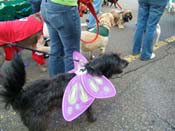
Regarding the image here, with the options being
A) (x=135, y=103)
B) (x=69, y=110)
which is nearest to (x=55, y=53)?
(x=69, y=110)

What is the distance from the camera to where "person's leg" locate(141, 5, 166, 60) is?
399cm

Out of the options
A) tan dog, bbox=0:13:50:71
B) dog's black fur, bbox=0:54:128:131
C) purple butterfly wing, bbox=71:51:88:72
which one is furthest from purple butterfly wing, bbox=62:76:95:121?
tan dog, bbox=0:13:50:71

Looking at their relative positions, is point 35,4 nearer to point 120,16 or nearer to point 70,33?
point 120,16

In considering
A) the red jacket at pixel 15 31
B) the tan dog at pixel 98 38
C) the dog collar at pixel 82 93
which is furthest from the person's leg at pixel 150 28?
the dog collar at pixel 82 93

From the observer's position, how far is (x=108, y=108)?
3264mm

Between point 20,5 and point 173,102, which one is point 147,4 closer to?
point 173,102

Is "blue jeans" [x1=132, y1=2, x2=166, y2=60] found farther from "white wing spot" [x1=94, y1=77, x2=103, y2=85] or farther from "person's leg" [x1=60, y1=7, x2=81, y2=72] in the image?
"white wing spot" [x1=94, y1=77, x2=103, y2=85]

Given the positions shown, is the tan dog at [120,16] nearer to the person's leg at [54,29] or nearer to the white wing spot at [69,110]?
the person's leg at [54,29]

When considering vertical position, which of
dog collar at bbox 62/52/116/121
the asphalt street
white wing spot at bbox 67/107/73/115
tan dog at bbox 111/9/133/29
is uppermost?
dog collar at bbox 62/52/116/121

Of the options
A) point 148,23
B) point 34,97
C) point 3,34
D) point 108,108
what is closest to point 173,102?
point 108,108

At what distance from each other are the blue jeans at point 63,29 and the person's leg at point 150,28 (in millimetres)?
1570

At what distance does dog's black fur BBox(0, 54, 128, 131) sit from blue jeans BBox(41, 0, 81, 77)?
384mm

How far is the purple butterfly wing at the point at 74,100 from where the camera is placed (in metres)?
2.42

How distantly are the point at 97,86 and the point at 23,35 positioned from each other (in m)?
1.60
